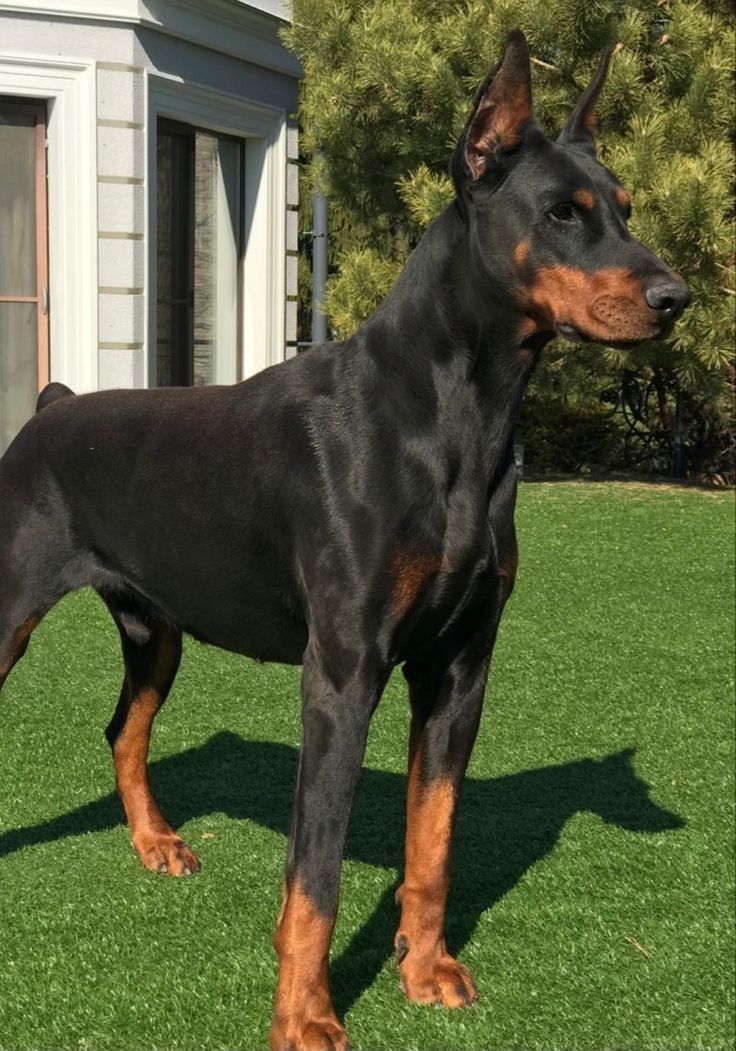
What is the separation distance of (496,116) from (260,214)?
1072 centimetres

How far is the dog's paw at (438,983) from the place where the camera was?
11.2ft

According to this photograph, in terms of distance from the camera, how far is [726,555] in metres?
9.80

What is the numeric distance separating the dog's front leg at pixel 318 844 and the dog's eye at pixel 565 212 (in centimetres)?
109

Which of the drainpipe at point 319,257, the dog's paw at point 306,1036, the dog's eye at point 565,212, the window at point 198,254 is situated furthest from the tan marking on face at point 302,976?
the drainpipe at point 319,257

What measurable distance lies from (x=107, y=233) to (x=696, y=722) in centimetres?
756

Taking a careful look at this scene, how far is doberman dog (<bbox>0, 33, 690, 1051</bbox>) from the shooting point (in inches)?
118

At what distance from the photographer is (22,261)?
38.3 ft


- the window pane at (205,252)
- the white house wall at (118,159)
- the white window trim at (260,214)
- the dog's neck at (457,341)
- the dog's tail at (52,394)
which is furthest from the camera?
A: the window pane at (205,252)

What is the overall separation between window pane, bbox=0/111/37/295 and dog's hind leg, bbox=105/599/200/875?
26.9ft

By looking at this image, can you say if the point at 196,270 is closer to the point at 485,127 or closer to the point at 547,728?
the point at 547,728

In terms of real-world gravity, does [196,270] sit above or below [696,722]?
above

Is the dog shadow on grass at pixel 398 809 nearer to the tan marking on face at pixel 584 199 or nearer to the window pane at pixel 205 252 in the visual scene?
the tan marking on face at pixel 584 199

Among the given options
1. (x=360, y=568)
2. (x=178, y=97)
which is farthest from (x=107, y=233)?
(x=360, y=568)

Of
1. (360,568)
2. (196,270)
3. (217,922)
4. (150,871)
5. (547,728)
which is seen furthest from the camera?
(196,270)
